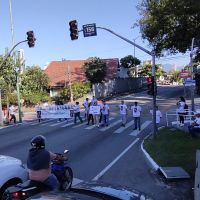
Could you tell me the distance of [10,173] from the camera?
8.66m

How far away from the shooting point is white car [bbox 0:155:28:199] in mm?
8502

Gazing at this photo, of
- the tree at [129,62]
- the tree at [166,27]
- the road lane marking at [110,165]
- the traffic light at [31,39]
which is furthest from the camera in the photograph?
the tree at [129,62]

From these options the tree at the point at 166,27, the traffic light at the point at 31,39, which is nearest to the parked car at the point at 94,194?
the traffic light at the point at 31,39

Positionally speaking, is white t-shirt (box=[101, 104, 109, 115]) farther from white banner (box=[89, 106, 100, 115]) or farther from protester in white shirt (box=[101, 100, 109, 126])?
white banner (box=[89, 106, 100, 115])

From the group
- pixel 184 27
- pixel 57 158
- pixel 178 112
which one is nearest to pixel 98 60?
pixel 184 27

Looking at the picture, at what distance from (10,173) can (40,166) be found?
1.08 m

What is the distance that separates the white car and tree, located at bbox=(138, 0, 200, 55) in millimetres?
41525

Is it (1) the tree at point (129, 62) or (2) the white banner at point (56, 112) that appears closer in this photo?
(2) the white banner at point (56, 112)

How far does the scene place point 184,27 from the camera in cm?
5491

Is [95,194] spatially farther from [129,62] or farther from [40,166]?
[129,62]

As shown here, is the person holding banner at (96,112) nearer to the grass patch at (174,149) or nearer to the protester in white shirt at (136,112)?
Result: the protester in white shirt at (136,112)

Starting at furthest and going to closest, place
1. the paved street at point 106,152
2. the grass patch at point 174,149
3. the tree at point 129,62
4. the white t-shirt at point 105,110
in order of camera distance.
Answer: the tree at point 129,62 < the white t-shirt at point 105,110 < the grass patch at point 174,149 < the paved street at point 106,152

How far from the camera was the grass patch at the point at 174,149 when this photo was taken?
1507 cm

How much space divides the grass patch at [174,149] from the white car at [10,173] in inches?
245
